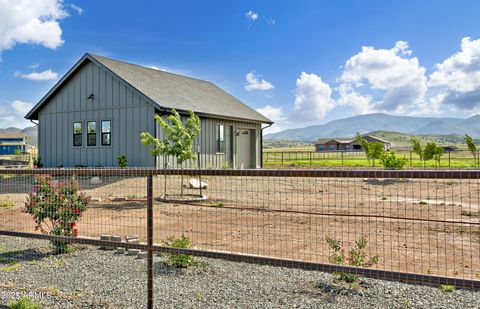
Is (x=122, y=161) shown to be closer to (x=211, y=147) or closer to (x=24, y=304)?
(x=211, y=147)

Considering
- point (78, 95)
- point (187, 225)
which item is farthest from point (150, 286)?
point (78, 95)

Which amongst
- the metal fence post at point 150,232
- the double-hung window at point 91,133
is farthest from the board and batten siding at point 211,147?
the metal fence post at point 150,232

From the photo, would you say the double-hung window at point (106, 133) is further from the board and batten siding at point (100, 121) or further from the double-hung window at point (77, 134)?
the double-hung window at point (77, 134)

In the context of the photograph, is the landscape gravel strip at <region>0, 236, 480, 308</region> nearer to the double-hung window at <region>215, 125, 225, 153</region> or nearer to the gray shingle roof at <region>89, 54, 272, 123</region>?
the gray shingle roof at <region>89, 54, 272, 123</region>

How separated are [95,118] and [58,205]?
15.8 meters

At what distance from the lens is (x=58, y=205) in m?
7.41

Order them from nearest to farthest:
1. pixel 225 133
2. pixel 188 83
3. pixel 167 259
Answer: pixel 167 259 < pixel 225 133 < pixel 188 83

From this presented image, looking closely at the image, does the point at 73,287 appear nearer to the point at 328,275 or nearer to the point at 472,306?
the point at 328,275

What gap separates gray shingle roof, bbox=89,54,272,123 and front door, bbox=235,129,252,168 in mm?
1151

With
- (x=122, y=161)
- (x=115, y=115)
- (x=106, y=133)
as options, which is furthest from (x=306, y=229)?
(x=106, y=133)

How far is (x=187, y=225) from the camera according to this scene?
9.61 metres

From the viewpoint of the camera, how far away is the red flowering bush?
7336mm

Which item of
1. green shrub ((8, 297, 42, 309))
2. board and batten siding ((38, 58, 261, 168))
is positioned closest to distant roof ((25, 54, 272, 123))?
board and batten siding ((38, 58, 261, 168))

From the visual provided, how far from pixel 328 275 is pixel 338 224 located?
161 inches
